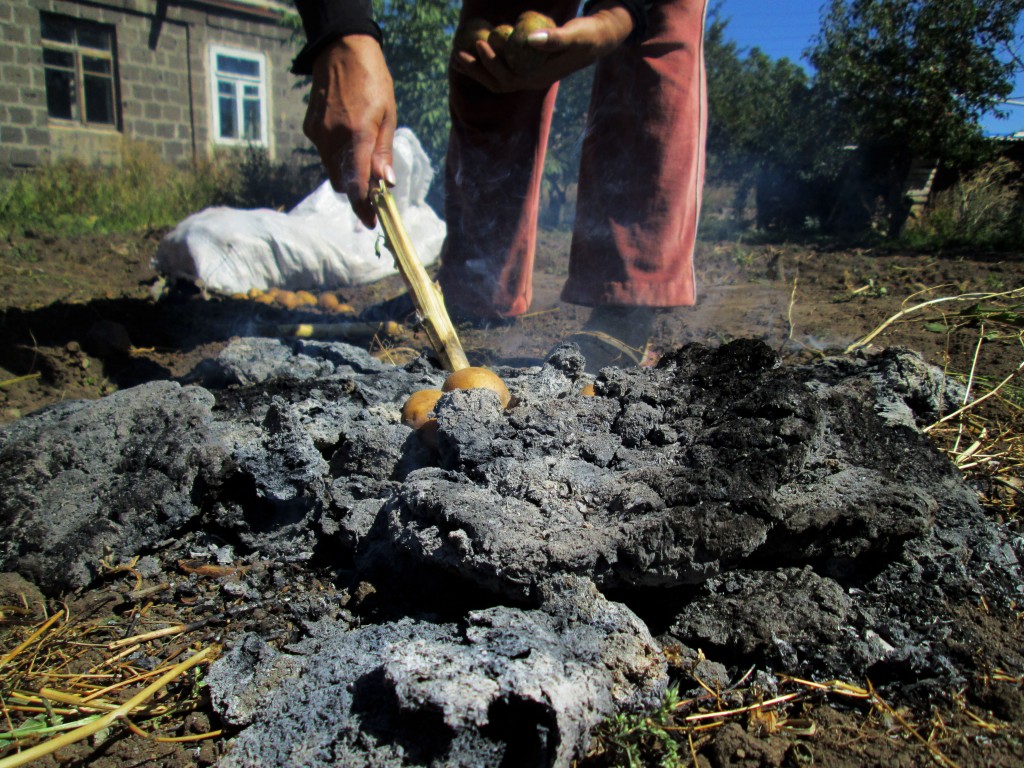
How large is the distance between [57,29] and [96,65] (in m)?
0.76

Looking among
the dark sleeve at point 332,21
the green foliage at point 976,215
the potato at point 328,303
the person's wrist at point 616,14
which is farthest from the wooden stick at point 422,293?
the green foliage at point 976,215

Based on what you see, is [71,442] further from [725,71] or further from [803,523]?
[725,71]

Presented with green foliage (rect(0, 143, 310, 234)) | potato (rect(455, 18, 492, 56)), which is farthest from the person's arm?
green foliage (rect(0, 143, 310, 234))

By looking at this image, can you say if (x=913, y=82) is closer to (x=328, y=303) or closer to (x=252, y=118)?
(x=328, y=303)

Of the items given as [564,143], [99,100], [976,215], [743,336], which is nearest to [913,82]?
[976,215]

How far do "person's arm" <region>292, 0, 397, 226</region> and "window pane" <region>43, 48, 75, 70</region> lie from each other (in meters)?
12.2

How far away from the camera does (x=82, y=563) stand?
1.77m

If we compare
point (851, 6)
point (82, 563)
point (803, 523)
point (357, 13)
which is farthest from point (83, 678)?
point (851, 6)

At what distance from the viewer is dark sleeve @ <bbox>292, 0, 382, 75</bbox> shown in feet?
9.62

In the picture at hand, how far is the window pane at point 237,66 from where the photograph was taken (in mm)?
13820

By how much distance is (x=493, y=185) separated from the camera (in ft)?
12.8

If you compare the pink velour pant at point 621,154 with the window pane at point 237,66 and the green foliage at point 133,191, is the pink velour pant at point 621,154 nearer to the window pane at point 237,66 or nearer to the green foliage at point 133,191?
the green foliage at point 133,191

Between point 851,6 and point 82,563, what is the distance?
14.4m

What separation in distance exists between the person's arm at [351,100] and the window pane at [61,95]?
477 inches
